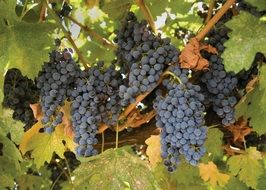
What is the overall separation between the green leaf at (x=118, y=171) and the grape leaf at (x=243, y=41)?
2.04ft

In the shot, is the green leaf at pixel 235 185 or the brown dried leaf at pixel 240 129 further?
the green leaf at pixel 235 185

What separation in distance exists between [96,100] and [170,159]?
1.29 ft

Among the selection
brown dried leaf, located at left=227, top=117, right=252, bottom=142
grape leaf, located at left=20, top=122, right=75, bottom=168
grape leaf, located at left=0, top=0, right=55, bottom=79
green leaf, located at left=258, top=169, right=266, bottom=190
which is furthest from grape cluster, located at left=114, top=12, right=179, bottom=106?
green leaf, located at left=258, top=169, right=266, bottom=190

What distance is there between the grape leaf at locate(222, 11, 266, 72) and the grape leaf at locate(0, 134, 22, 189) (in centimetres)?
115

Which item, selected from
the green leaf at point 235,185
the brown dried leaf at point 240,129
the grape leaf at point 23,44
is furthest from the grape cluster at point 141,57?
the green leaf at point 235,185

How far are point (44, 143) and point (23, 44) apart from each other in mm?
592

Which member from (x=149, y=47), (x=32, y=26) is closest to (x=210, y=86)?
(x=149, y=47)

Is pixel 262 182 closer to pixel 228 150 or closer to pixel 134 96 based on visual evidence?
pixel 228 150

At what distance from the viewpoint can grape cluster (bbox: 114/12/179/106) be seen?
2.34 metres

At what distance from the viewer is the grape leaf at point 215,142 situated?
2838mm

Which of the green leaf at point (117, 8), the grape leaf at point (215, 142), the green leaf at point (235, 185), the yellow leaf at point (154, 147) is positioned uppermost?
the green leaf at point (117, 8)

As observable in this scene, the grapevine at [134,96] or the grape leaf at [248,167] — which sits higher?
the grapevine at [134,96]

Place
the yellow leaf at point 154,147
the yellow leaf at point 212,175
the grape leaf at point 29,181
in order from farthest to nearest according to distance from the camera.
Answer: the grape leaf at point 29,181 < the yellow leaf at point 212,175 < the yellow leaf at point 154,147

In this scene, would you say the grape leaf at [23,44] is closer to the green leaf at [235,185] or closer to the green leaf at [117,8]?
the green leaf at [117,8]
